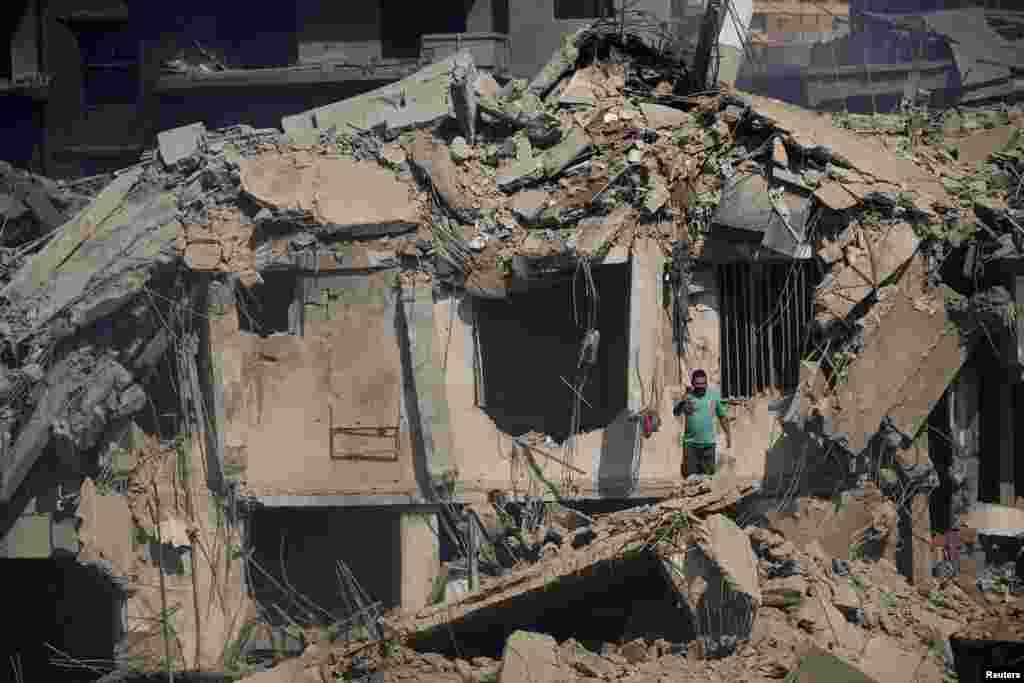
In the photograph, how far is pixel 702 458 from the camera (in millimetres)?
14094

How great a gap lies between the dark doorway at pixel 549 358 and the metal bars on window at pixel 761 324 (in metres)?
1.21

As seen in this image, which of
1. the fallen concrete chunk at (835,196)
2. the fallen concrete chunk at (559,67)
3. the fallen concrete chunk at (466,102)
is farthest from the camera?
the fallen concrete chunk at (559,67)

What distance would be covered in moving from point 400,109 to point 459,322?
2669 millimetres

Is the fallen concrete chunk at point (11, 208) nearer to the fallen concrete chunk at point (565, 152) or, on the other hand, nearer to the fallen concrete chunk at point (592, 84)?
the fallen concrete chunk at point (565, 152)

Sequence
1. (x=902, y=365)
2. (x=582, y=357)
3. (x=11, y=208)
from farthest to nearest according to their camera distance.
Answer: (x=11, y=208) → (x=582, y=357) → (x=902, y=365)

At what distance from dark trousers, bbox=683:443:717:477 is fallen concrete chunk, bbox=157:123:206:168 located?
6506 millimetres

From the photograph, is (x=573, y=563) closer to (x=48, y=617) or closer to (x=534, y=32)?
(x=48, y=617)

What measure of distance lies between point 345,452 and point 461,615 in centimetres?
288

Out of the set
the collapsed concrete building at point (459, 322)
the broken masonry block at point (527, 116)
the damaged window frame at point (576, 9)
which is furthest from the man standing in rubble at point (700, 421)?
the damaged window frame at point (576, 9)

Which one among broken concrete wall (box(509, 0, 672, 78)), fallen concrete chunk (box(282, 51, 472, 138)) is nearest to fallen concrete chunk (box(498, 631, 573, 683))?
fallen concrete chunk (box(282, 51, 472, 138))

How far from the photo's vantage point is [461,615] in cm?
1299

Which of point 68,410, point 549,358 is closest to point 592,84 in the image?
point 549,358

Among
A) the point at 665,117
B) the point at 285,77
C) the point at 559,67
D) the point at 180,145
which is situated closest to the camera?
the point at 665,117

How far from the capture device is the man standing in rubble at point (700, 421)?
45.3 ft
